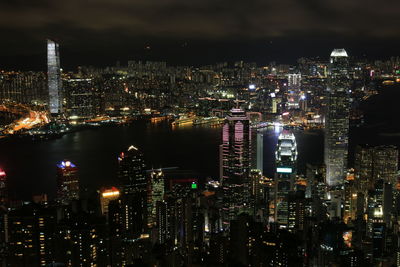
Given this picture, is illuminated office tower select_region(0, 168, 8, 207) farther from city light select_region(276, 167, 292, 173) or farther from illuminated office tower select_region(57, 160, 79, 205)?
city light select_region(276, 167, 292, 173)

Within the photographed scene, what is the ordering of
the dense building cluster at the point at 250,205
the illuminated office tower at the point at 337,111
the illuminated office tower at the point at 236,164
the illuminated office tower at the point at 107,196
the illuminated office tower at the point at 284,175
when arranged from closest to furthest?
1. the dense building cluster at the point at 250,205
2. the illuminated office tower at the point at 107,196
3. the illuminated office tower at the point at 284,175
4. the illuminated office tower at the point at 236,164
5. the illuminated office tower at the point at 337,111

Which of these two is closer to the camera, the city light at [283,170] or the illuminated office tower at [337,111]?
the city light at [283,170]

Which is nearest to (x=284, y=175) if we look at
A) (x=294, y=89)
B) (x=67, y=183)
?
(x=67, y=183)

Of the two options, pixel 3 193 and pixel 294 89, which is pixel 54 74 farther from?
pixel 3 193

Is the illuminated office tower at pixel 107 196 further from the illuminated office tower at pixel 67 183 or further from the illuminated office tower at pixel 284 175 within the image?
the illuminated office tower at pixel 284 175

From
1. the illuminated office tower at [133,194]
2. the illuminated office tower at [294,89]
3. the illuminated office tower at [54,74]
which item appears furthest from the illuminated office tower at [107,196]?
the illuminated office tower at [54,74]

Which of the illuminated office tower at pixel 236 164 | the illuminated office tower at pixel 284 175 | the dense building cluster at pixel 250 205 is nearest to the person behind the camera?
the dense building cluster at pixel 250 205
